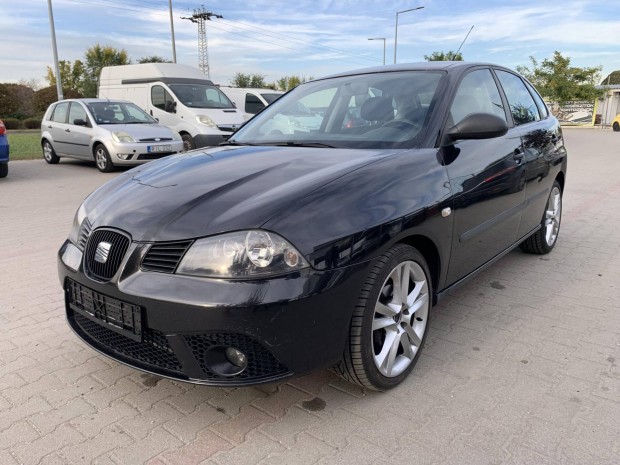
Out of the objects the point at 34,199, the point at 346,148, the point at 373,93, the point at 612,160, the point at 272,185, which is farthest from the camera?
the point at 612,160

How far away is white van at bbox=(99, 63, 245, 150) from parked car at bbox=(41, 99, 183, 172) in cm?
105

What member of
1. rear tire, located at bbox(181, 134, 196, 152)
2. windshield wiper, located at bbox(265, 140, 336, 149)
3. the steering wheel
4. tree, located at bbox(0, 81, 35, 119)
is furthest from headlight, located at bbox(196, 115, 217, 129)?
tree, located at bbox(0, 81, 35, 119)

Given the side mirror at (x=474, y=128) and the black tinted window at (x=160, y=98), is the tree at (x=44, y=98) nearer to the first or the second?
the black tinted window at (x=160, y=98)

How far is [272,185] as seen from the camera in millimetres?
2361

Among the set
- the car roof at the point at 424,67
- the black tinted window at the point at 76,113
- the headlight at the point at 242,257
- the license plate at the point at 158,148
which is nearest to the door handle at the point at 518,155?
the car roof at the point at 424,67

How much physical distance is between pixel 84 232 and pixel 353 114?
1790 millimetres

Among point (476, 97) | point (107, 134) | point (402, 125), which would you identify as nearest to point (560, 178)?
point (476, 97)

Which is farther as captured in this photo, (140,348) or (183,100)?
(183,100)

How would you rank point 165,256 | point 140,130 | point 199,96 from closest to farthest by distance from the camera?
point 165,256, point 140,130, point 199,96

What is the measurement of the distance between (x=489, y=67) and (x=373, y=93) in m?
1.13

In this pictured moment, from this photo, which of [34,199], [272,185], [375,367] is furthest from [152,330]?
[34,199]

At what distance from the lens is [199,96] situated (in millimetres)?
13617

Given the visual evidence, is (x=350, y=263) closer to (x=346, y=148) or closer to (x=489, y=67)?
(x=346, y=148)

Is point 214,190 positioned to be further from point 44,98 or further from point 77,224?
point 44,98
